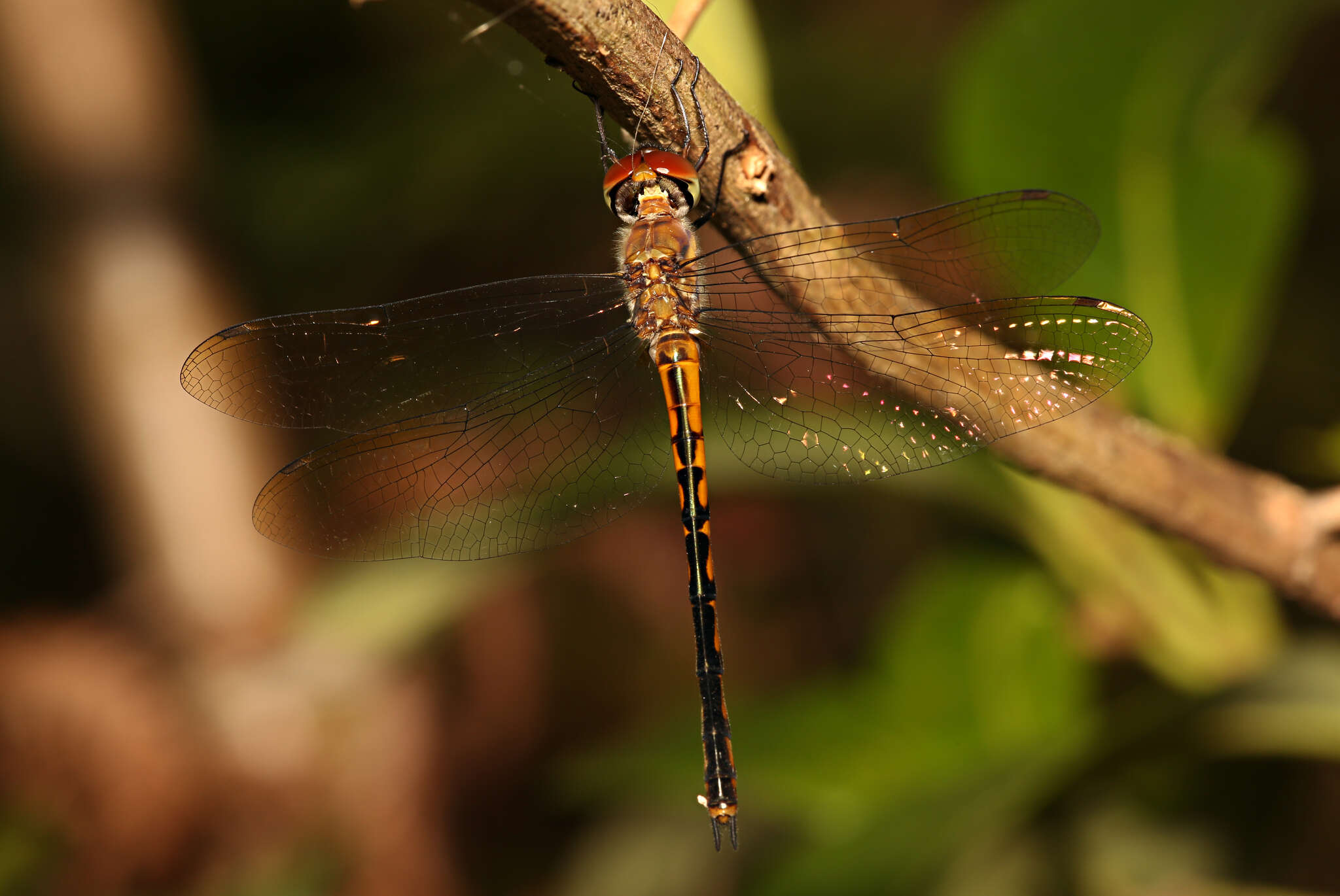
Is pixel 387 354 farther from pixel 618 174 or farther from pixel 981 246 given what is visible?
pixel 981 246

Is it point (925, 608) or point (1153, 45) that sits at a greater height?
point (1153, 45)

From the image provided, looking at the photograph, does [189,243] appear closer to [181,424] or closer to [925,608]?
[181,424]

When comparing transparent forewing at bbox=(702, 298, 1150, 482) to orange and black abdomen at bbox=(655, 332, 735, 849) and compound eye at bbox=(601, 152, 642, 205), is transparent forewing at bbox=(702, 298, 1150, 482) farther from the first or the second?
compound eye at bbox=(601, 152, 642, 205)

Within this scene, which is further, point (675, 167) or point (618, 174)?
point (618, 174)

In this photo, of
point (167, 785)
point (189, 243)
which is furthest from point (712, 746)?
point (189, 243)

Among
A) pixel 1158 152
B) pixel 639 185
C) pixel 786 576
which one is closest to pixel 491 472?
pixel 639 185

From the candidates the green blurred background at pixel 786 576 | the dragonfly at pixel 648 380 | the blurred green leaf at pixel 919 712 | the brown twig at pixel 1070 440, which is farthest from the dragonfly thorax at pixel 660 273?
the blurred green leaf at pixel 919 712

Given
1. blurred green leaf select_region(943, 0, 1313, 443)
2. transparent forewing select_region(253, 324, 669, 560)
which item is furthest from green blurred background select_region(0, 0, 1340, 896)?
transparent forewing select_region(253, 324, 669, 560)
